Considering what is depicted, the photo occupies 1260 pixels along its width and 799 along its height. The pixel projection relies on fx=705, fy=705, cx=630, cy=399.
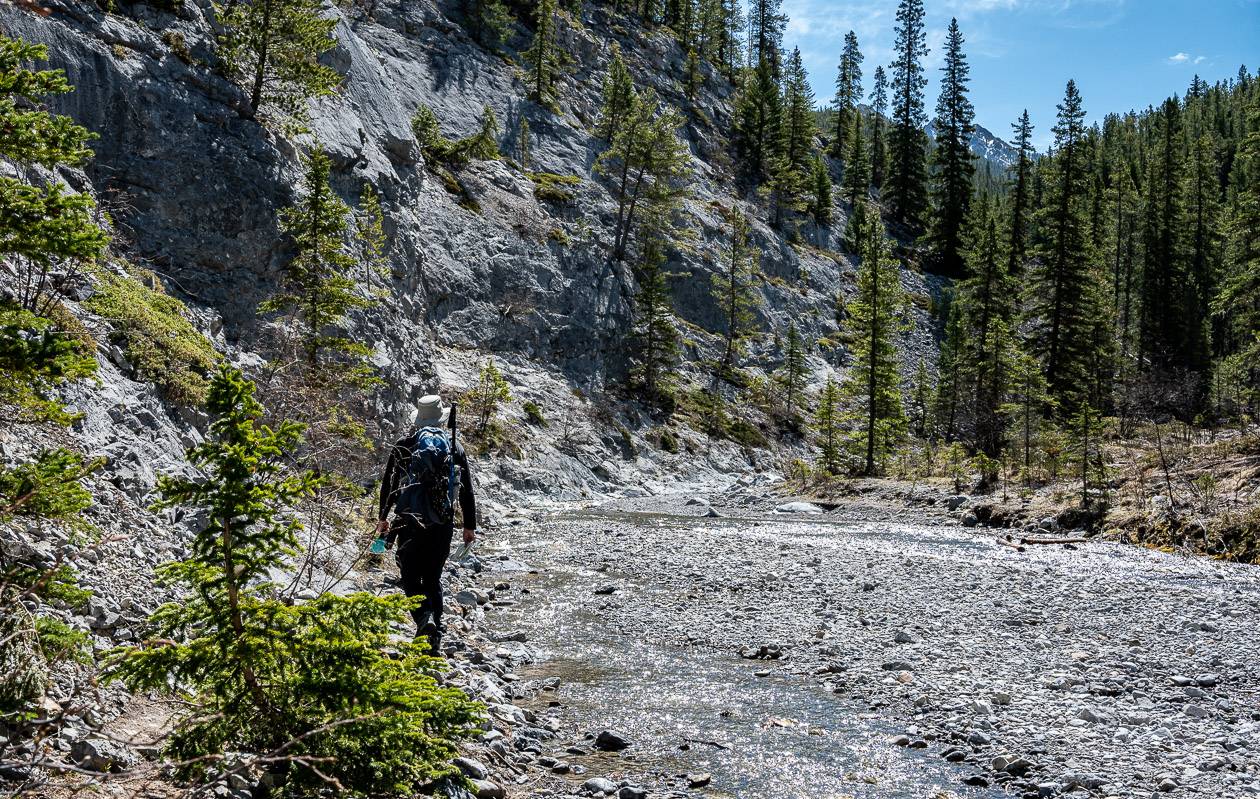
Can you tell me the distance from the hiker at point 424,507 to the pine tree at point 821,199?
72871 mm

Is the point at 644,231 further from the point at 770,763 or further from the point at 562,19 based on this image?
the point at 770,763

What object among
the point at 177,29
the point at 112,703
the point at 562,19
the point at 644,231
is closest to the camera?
the point at 112,703

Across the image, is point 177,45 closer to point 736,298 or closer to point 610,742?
point 610,742

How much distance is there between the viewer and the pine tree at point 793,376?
2087 inches

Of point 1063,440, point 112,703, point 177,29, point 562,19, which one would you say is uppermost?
point 562,19

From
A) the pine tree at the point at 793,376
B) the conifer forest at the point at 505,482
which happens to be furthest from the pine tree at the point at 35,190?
the pine tree at the point at 793,376

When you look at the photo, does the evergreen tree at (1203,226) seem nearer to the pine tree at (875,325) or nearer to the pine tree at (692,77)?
the pine tree at (692,77)

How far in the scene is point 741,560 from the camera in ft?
53.7

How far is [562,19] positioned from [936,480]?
61270 mm

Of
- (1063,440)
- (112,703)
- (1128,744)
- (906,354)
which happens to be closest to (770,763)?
(1128,744)

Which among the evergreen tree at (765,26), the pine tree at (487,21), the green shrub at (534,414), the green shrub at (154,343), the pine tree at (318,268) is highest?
the evergreen tree at (765,26)

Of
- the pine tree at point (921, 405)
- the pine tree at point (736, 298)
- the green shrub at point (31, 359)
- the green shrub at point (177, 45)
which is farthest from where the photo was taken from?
the pine tree at point (921, 405)

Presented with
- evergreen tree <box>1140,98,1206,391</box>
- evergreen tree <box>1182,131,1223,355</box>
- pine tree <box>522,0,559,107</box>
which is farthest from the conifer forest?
evergreen tree <box>1182,131,1223,355</box>

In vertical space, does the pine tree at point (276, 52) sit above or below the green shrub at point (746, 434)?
above
